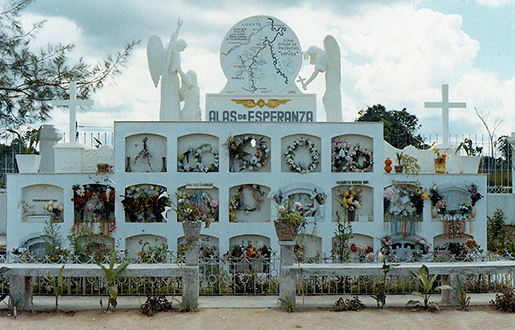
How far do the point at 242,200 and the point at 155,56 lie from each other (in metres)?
4.05

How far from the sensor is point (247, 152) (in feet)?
36.1

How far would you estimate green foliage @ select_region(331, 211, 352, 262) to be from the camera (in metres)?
9.86

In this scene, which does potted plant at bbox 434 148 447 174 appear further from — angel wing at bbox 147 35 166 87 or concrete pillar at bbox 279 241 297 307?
angel wing at bbox 147 35 166 87

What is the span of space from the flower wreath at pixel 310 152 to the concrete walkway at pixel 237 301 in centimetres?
333

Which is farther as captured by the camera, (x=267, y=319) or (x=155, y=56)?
(x=155, y=56)

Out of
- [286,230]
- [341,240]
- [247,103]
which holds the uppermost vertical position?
[247,103]

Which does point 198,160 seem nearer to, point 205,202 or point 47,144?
point 205,202

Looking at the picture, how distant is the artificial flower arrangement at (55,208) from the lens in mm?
10656

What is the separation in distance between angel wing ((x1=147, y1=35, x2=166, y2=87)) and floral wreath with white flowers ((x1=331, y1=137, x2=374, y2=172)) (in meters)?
4.51

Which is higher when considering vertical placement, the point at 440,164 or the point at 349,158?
the point at 349,158

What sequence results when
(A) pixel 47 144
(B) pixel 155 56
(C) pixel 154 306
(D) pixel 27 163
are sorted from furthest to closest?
(A) pixel 47 144
(B) pixel 155 56
(D) pixel 27 163
(C) pixel 154 306

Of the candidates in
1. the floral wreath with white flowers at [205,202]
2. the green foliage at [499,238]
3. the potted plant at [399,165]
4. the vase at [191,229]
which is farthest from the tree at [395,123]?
the vase at [191,229]

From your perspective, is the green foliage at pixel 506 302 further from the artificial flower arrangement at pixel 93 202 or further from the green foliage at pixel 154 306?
the artificial flower arrangement at pixel 93 202

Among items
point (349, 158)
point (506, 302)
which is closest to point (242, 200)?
point (349, 158)
